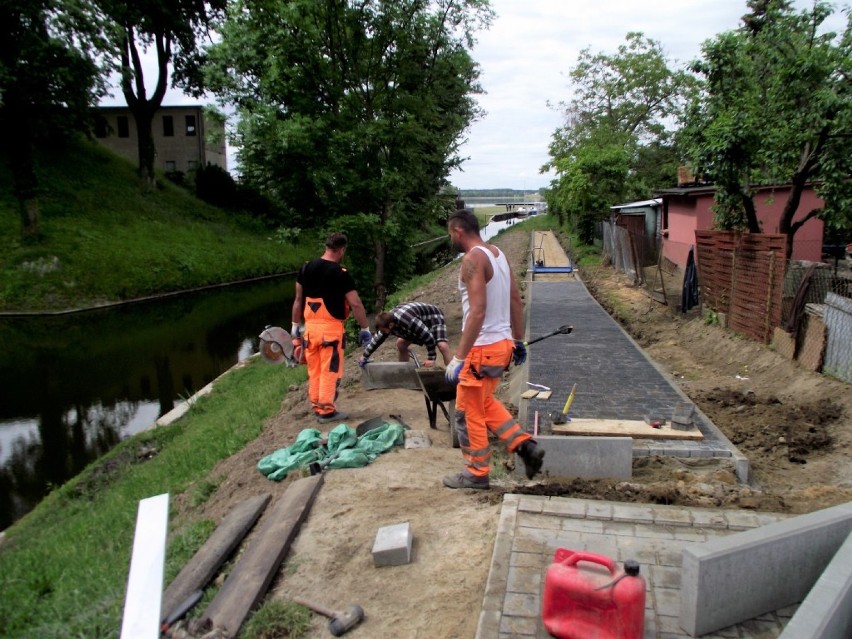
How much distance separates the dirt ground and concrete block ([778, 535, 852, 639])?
1.49m

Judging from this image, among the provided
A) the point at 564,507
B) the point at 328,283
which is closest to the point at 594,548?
the point at 564,507

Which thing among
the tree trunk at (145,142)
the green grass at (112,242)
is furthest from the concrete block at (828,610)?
the tree trunk at (145,142)

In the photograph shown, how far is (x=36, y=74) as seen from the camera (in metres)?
25.2

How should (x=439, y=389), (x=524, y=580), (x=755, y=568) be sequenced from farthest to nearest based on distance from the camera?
(x=439, y=389), (x=524, y=580), (x=755, y=568)

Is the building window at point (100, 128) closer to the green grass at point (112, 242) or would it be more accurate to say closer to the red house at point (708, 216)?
the green grass at point (112, 242)

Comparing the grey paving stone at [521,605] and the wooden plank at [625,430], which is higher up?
the grey paving stone at [521,605]

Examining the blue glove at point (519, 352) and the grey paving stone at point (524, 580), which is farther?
the blue glove at point (519, 352)

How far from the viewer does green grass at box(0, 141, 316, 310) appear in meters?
26.1

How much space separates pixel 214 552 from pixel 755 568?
3259mm

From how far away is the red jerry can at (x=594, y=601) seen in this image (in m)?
3.03

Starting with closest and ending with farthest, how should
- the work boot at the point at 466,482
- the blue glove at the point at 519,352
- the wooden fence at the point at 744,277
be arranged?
1. the work boot at the point at 466,482
2. the blue glove at the point at 519,352
3. the wooden fence at the point at 744,277

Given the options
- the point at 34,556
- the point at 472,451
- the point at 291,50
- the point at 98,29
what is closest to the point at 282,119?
the point at 291,50

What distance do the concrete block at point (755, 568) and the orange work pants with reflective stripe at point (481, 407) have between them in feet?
6.03

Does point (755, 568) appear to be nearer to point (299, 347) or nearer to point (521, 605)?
point (521, 605)
